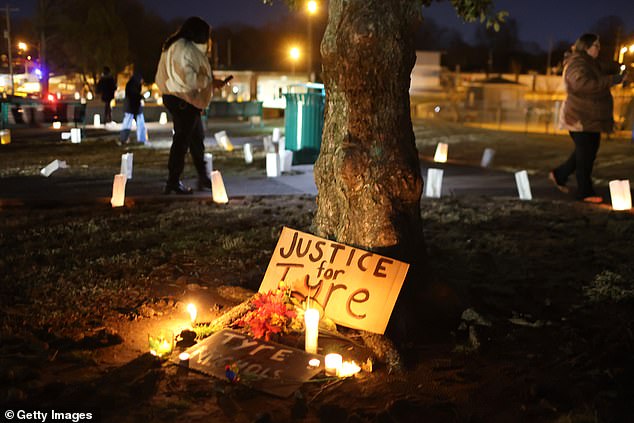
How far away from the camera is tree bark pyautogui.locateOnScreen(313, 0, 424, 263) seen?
14.7ft

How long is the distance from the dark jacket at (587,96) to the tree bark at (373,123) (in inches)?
188

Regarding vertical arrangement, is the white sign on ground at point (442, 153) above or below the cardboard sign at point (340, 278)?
above

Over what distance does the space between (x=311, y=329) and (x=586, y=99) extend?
6264 millimetres

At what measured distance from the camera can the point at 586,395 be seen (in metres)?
3.60

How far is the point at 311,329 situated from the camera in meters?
4.00

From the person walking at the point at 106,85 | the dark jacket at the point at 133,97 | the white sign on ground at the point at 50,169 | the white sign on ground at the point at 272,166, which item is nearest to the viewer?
the white sign on ground at the point at 50,169

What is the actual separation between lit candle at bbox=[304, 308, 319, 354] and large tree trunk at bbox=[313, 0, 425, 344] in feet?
2.07

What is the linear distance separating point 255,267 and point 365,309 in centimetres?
162

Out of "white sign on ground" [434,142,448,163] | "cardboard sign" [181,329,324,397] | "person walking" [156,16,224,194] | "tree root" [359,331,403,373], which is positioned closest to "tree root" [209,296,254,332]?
"cardboard sign" [181,329,324,397]

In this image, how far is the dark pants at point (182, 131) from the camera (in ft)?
28.3

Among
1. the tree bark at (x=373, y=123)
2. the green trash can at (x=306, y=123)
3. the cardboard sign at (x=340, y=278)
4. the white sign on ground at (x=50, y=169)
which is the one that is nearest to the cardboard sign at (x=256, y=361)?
the cardboard sign at (x=340, y=278)

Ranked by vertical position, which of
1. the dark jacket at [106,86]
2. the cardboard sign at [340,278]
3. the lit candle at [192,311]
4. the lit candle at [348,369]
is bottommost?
the lit candle at [348,369]

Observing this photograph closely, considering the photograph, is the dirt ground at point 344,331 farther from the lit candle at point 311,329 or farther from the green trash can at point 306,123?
the green trash can at point 306,123

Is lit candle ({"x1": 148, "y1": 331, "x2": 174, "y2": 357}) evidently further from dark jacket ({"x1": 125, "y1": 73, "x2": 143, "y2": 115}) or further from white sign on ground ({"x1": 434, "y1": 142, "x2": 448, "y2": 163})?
dark jacket ({"x1": 125, "y1": 73, "x2": 143, "y2": 115})
